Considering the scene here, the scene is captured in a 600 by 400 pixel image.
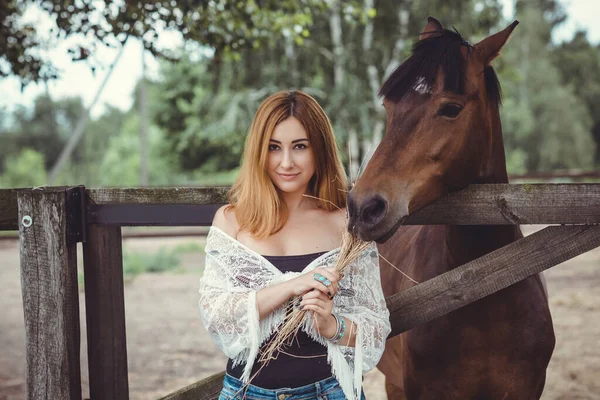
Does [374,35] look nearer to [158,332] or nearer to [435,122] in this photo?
[158,332]

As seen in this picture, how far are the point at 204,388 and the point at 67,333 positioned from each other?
602mm

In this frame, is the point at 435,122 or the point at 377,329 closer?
the point at 377,329

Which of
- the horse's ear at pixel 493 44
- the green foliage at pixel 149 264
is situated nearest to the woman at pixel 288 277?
the horse's ear at pixel 493 44

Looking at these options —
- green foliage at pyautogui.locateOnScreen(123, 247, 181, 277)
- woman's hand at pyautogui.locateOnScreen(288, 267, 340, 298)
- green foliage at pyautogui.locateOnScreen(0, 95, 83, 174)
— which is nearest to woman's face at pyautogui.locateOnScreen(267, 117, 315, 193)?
woman's hand at pyautogui.locateOnScreen(288, 267, 340, 298)

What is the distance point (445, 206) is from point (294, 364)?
825 mm

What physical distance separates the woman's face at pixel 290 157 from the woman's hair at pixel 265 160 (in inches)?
0.8

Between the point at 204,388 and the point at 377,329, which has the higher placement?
the point at 377,329

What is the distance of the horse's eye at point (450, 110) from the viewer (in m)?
2.30

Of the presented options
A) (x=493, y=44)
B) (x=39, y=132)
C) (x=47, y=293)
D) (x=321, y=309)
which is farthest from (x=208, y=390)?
(x=39, y=132)

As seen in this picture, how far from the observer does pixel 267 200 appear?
1.98m

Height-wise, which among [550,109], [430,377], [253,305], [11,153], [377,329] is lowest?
[430,377]

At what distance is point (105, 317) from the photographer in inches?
97.4

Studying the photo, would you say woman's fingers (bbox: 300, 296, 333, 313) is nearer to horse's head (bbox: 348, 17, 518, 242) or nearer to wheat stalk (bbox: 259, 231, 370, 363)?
wheat stalk (bbox: 259, 231, 370, 363)

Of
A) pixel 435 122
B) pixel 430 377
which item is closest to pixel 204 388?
pixel 430 377
